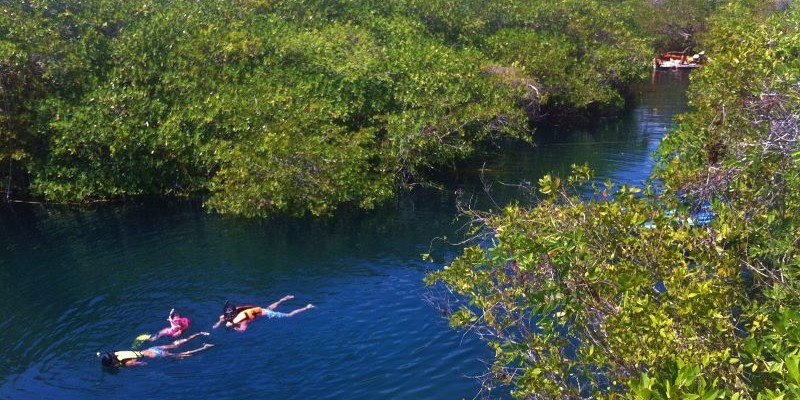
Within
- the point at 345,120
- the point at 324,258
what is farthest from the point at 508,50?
the point at 324,258

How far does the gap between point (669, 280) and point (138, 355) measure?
10.8 m

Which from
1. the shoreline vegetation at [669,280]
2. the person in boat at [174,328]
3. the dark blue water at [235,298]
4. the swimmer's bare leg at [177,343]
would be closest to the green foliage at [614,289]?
the shoreline vegetation at [669,280]

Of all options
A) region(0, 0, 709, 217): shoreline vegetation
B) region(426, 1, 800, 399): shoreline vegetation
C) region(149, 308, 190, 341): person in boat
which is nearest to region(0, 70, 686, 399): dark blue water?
region(149, 308, 190, 341): person in boat

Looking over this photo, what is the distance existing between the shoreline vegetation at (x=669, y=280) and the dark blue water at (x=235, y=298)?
403 centimetres

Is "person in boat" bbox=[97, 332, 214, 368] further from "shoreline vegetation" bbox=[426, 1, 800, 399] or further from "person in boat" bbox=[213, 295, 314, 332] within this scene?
"shoreline vegetation" bbox=[426, 1, 800, 399]

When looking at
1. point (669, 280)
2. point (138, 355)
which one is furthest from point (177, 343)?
point (669, 280)

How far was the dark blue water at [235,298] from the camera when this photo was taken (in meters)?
14.7

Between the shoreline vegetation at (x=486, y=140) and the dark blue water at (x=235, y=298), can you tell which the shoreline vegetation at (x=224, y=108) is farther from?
the dark blue water at (x=235, y=298)

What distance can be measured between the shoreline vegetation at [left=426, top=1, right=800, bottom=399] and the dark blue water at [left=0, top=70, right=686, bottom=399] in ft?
13.2

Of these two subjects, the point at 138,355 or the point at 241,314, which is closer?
the point at 138,355

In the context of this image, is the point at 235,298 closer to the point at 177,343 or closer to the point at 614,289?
the point at 177,343

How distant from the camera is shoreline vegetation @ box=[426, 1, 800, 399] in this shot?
25.4 feet

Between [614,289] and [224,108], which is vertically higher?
[224,108]

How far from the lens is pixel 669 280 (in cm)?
895
